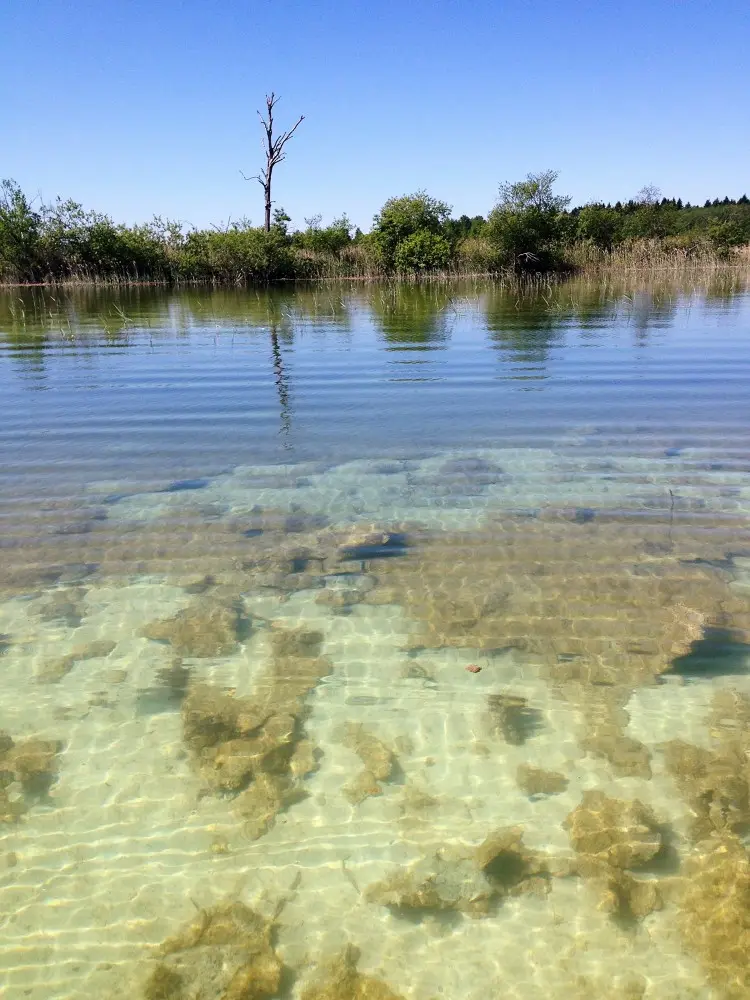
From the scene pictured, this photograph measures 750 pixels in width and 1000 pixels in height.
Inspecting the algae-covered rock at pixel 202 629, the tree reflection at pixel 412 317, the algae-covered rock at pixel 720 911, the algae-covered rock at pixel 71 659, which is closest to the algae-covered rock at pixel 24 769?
the algae-covered rock at pixel 71 659

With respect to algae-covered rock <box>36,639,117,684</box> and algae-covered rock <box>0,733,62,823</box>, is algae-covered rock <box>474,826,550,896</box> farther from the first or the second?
algae-covered rock <box>36,639,117,684</box>

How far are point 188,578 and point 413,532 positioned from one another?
5.88 feet

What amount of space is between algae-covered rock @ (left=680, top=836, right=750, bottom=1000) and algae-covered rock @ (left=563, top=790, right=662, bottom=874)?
17cm

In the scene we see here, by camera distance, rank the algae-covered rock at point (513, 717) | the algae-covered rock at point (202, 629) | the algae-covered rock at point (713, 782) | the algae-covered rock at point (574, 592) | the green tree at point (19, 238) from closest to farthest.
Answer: the algae-covered rock at point (713, 782), the algae-covered rock at point (513, 717), the algae-covered rock at point (574, 592), the algae-covered rock at point (202, 629), the green tree at point (19, 238)

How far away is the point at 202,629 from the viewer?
4180 mm

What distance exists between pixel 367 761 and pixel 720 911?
4.91 ft

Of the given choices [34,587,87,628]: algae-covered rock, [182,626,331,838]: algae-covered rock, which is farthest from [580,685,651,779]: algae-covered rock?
[34,587,87,628]: algae-covered rock

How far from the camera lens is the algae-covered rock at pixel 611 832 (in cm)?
262

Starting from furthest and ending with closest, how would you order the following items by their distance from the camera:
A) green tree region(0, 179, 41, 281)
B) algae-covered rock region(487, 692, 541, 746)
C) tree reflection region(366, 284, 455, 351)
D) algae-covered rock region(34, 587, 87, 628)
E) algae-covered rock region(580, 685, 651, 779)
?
green tree region(0, 179, 41, 281) → tree reflection region(366, 284, 455, 351) → algae-covered rock region(34, 587, 87, 628) → algae-covered rock region(487, 692, 541, 746) → algae-covered rock region(580, 685, 651, 779)

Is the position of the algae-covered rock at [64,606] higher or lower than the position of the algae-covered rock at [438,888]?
higher

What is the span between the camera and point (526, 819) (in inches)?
111

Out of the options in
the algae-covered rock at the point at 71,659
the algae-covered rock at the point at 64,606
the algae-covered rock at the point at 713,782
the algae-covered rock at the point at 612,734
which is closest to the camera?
the algae-covered rock at the point at 713,782

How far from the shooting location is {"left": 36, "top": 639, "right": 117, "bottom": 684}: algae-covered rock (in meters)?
3.74

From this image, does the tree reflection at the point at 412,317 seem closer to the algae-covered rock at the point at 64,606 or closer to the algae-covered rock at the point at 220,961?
the algae-covered rock at the point at 64,606
